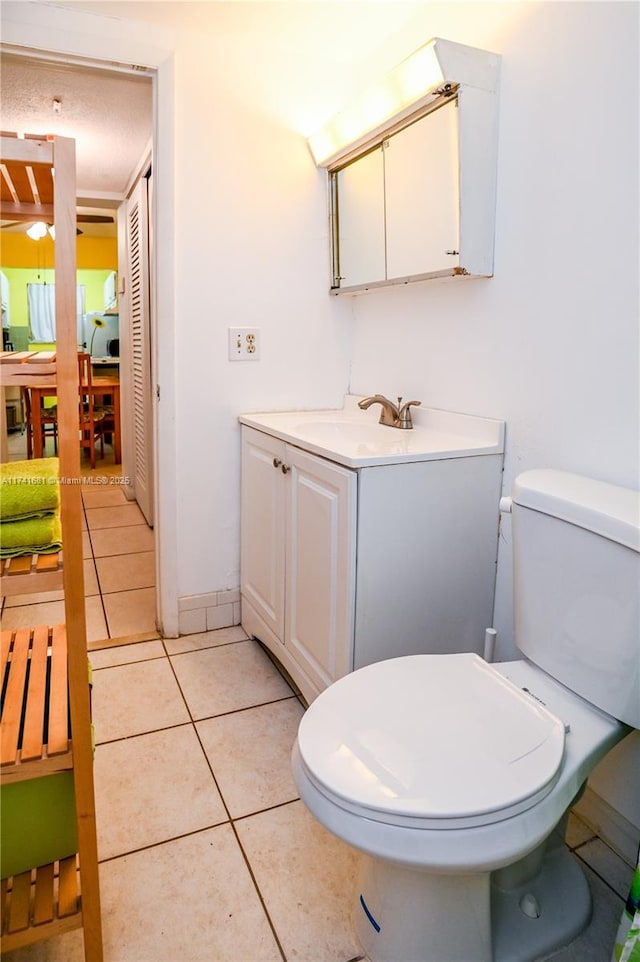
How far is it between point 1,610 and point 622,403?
2287 millimetres

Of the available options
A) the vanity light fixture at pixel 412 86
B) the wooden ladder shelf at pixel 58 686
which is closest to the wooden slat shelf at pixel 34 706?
the wooden ladder shelf at pixel 58 686

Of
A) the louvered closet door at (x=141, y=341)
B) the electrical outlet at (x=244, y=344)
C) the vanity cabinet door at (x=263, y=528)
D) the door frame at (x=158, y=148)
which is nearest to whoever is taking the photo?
the door frame at (x=158, y=148)

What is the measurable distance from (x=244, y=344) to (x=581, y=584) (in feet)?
4.73

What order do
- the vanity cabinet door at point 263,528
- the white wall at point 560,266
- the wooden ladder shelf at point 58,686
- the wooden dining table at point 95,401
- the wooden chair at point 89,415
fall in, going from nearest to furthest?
the wooden ladder shelf at point 58,686, the white wall at point 560,266, the vanity cabinet door at point 263,528, the wooden dining table at point 95,401, the wooden chair at point 89,415

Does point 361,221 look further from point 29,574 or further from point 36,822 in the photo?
point 36,822

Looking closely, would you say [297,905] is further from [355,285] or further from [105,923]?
[355,285]

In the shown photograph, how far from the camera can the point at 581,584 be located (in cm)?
112

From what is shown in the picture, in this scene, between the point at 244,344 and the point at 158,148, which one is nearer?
the point at 158,148

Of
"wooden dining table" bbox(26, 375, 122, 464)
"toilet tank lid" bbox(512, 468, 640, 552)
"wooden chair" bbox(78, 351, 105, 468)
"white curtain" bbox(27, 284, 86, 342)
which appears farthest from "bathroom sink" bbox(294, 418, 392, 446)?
"white curtain" bbox(27, 284, 86, 342)

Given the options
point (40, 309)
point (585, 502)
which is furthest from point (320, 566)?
point (40, 309)

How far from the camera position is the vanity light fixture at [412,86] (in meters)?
1.46

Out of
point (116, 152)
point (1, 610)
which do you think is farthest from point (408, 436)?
point (116, 152)

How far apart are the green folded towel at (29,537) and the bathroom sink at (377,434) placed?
67 cm

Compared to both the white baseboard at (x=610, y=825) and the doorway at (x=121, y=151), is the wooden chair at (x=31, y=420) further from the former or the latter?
the white baseboard at (x=610, y=825)
